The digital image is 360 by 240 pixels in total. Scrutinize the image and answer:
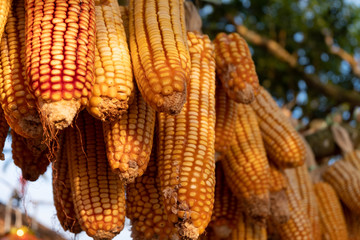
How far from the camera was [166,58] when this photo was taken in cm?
154

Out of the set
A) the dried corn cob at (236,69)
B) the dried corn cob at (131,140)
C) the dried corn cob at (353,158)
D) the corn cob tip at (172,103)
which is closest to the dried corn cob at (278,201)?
the dried corn cob at (236,69)

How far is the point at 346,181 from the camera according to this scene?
10.6 ft

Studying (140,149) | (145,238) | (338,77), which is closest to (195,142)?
(140,149)

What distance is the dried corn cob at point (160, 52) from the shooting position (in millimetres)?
1455

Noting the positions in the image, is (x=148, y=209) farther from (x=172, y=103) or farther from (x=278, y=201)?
(x=278, y=201)

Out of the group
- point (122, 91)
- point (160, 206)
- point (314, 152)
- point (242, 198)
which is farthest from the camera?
point (314, 152)

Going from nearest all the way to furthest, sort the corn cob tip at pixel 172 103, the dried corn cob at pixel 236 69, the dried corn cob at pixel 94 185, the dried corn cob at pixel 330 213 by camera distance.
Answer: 1. the corn cob tip at pixel 172 103
2. the dried corn cob at pixel 94 185
3. the dried corn cob at pixel 236 69
4. the dried corn cob at pixel 330 213

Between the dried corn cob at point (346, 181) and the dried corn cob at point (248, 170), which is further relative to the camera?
the dried corn cob at point (346, 181)

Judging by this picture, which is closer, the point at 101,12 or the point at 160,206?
the point at 101,12

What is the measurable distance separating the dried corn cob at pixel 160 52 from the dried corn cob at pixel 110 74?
4cm

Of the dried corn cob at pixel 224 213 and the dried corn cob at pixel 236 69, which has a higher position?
the dried corn cob at pixel 236 69

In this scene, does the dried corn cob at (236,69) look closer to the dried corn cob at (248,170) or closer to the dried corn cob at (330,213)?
the dried corn cob at (248,170)

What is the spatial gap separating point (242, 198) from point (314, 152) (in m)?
1.99

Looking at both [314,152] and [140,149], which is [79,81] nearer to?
[140,149]
